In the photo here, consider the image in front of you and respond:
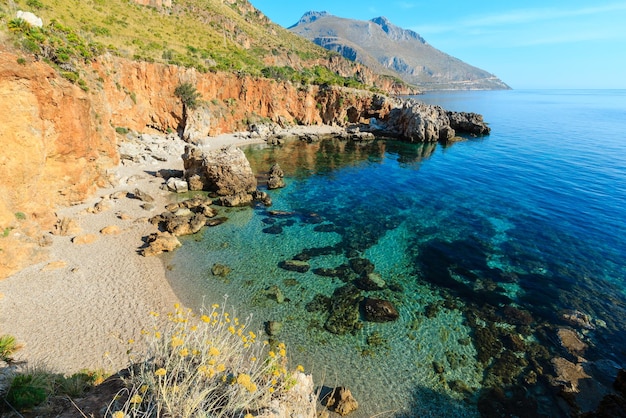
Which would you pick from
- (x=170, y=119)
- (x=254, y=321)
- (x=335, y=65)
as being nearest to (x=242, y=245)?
(x=254, y=321)

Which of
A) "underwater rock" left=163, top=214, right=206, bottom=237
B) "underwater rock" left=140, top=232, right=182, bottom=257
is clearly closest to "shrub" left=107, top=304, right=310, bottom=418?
"underwater rock" left=140, top=232, right=182, bottom=257

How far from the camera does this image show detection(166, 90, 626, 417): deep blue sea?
13.1 metres

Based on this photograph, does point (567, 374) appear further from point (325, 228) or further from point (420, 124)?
point (420, 124)

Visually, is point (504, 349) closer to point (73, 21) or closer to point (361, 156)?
point (361, 156)

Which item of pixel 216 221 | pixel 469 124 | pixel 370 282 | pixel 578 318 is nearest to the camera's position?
pixel 578 318

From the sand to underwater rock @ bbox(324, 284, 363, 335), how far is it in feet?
29.3

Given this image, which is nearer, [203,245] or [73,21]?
[203,245]

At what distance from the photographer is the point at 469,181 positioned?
41.1 m

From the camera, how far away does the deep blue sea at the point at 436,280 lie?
43.1 ft

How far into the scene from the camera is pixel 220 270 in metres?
19.5

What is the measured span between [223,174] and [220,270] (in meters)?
14.8

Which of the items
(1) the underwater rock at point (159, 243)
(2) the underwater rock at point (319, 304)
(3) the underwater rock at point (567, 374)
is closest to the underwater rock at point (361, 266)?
(2) the underwater rock at point (319, 304)

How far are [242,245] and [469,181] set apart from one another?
111 ft

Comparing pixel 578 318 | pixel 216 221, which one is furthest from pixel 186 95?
pixel 578 318
